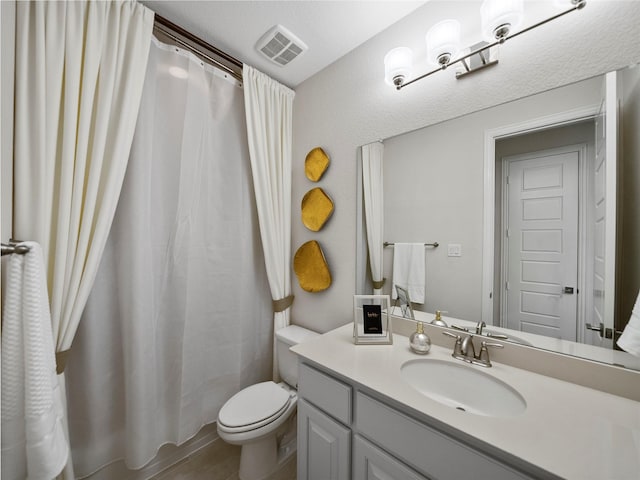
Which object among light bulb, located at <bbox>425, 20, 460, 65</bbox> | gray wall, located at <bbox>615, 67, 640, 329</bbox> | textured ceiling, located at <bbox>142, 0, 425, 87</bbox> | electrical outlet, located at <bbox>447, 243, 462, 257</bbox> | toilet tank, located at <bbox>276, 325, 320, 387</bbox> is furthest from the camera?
toilet tank, located at <bbox>276, 325, 320, 387</bbox>

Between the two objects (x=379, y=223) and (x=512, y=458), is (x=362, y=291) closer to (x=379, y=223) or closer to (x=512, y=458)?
(x=379, y=223)

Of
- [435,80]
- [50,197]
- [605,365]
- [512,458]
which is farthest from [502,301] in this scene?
[50,197]

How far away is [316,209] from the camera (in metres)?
1.65

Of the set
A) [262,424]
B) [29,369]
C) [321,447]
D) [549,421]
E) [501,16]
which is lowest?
[262,424]

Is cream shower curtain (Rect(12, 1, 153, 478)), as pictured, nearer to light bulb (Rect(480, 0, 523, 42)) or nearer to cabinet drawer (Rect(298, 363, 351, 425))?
cabinet drawer (Rect(298, 363, 351, 425))

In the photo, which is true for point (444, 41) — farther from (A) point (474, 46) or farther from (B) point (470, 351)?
(B) point (470, 351)

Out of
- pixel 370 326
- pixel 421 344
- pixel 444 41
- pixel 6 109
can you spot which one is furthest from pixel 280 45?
pixel 421 344

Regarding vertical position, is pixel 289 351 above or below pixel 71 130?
below

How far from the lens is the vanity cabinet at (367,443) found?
2.09 feet

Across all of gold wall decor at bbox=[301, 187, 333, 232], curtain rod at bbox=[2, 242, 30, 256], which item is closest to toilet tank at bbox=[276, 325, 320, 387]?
gold wall decor at bbox=[301, 187, 333, 232]

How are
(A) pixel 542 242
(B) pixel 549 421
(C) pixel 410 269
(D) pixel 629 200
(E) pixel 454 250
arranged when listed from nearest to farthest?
(B) pixel 549 421 → (D) pixel 629 200 → (A) pixel 542 242 → (E) pixel 454 250 → (C) pixel 410 269

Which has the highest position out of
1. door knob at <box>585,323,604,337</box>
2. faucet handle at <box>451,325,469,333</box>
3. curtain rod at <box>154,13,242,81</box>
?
curtain rod at <box>154,13,242,81</box>

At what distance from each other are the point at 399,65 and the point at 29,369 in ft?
6.02

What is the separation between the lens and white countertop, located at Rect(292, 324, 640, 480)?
1.75 ft
